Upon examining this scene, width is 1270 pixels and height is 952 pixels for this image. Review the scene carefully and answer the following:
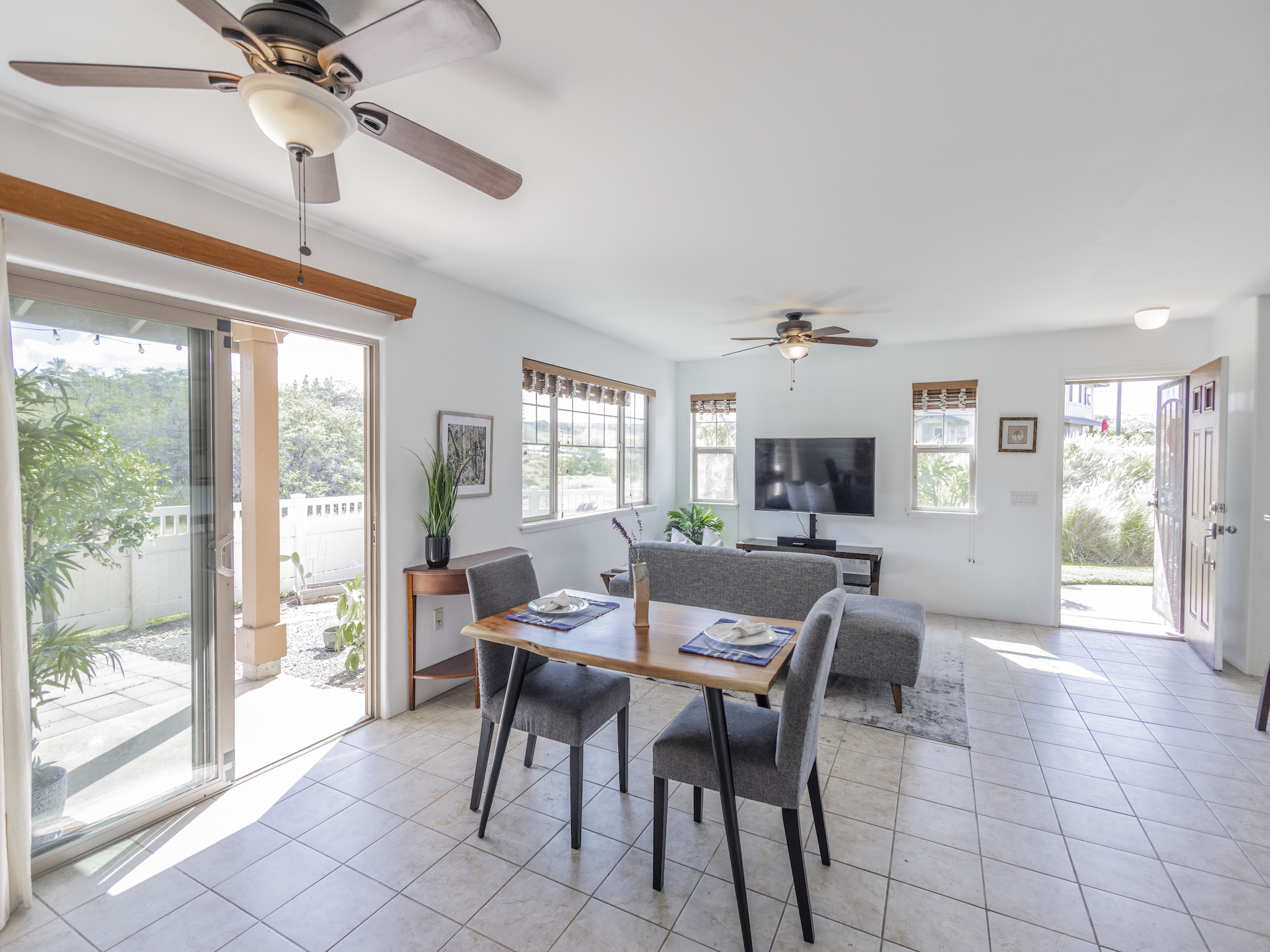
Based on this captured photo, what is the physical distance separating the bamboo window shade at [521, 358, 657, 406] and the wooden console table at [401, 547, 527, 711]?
5.00ft

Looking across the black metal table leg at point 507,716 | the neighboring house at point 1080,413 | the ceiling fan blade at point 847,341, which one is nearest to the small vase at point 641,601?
the black metal table leg at point 507,716

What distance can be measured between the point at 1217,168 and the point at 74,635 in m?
4.50

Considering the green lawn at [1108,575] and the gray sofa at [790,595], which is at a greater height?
the gray sofa at [790,595]

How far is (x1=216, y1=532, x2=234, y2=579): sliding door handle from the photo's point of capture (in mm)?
2459

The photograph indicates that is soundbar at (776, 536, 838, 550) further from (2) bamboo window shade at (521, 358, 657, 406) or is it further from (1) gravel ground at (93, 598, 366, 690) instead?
(1) gravel ground at (93, 598, 366, 690)

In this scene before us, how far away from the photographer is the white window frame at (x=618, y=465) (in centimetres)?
453

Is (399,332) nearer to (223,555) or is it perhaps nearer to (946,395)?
(223,555)

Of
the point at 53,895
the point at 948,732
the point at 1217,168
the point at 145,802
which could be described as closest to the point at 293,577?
the point at 145,802

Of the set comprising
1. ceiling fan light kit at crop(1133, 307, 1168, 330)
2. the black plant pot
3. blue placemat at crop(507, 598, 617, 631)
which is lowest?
blue placemat at crop(507, 598, 617, 631)

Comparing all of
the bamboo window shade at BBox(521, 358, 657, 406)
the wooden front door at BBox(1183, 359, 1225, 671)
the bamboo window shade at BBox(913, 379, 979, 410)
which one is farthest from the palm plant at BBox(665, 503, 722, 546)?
the wooden front door at BBox(1183, 359, 1225, 671)

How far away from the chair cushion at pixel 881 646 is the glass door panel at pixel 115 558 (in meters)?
3.13

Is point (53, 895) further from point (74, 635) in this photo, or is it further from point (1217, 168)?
point (1217, 168)

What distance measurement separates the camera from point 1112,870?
2004 mm

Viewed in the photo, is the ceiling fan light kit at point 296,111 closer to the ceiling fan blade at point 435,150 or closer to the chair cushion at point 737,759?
the ceiling fan blade at point 435,150
